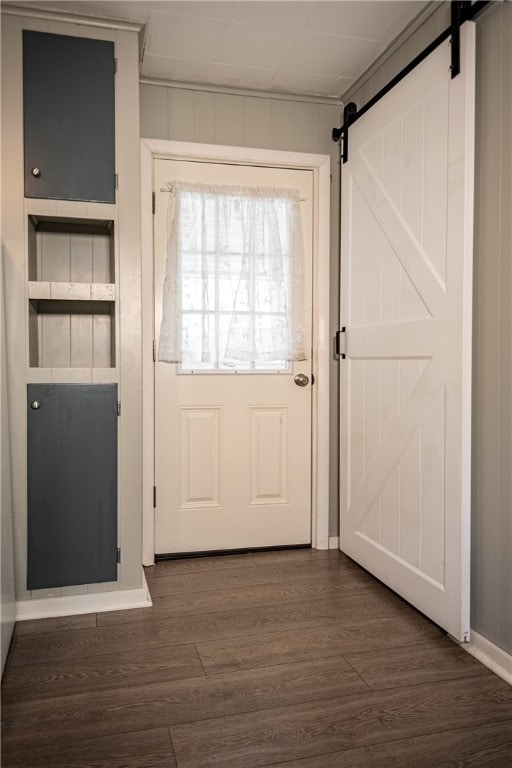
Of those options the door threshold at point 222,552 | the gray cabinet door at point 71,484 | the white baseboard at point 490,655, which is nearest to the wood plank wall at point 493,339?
the white baseboard at point 490,655

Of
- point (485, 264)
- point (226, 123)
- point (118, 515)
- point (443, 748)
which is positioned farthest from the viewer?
point (226, 123)

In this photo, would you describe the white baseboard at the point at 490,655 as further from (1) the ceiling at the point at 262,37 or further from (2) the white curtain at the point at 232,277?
(1) the ceiling at the point at 262,37

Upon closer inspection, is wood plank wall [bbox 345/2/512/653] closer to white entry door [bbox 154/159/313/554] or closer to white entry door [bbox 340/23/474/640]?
white entry door [bbox 340/23/474/640]

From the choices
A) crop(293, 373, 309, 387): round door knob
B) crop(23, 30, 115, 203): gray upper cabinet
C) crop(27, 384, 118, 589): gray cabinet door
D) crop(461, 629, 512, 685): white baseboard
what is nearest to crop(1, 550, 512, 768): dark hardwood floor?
crop(461, 629, 512, 685): white baseboard

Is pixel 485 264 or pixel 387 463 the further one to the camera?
pixel 387 463

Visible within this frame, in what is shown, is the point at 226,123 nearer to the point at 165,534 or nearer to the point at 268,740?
the point at 165,534

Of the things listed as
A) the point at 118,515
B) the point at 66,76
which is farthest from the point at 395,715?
the point at 66,76

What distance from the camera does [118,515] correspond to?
8.61 ft

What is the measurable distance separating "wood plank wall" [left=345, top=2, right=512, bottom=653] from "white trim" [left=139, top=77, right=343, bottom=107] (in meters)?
1.29

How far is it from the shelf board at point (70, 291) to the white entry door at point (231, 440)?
0.58 metres

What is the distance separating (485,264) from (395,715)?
154 centimetres

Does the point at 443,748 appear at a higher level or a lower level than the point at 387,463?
lower

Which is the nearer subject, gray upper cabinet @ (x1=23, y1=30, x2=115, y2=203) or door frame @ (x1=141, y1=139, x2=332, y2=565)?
gray upper cabinet @ (x1=23, y1=30, x2=115, y2=203)

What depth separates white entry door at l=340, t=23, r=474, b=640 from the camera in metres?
2.18
